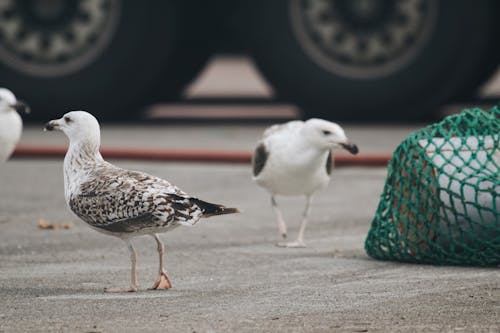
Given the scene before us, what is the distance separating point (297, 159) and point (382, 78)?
13.2ft

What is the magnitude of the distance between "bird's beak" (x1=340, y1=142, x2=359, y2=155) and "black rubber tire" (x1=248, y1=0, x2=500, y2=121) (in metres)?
4.20

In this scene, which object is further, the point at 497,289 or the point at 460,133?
the point at 460,133

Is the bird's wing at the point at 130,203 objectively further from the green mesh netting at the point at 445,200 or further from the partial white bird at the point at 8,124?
the partial white bird at the point at 8,124

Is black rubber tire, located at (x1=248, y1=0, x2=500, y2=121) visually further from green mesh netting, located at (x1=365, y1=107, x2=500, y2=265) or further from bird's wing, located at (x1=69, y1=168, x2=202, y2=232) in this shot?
bird's wing, located at (x1=69, y1=168, x2=202, y2=232)

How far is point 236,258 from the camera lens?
7.08 meters

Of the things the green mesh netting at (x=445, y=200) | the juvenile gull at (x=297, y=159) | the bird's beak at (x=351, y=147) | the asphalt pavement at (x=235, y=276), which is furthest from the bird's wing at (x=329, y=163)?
the green mesh netting at (x=445, y=200)

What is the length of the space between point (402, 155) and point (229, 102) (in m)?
8.04

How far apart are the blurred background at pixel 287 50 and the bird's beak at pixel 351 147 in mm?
4163

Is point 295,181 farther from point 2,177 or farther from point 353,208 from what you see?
point 2,177

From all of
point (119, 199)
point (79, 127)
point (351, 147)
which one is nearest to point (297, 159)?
point (351, 147)

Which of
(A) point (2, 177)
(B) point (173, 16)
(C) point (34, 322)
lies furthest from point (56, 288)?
(B) point (173, 16)

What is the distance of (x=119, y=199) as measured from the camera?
612 centimetres

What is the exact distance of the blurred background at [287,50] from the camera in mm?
11180

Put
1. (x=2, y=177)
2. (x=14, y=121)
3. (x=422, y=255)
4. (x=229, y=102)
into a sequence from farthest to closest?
(x=229, y=102), (x=2, y=177), (x=14, y=121), (x=422, y=255)
